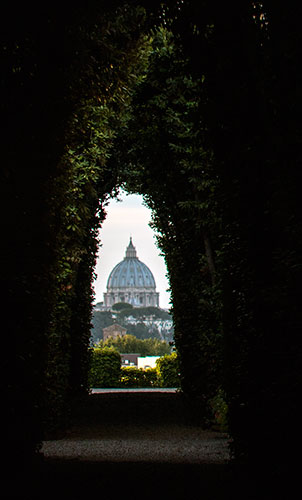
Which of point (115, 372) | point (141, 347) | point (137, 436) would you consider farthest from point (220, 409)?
point (141, 347)

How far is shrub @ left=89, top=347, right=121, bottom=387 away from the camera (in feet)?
119

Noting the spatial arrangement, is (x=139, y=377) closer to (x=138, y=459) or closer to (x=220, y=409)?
(x=220, y=409)

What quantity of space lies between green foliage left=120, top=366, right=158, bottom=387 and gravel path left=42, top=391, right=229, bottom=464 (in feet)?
51.1

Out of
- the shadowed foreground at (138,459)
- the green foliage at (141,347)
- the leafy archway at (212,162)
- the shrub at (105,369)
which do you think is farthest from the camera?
the green foliage at (141,347)

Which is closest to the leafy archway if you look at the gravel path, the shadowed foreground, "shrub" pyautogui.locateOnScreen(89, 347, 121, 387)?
the shadowed foreground

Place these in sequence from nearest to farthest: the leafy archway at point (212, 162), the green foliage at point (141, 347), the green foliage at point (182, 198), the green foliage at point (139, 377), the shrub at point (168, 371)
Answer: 1. the leafy archway at point (212, 162)
2. the green foliage at point (182, 198)
3. the shrub at point (168, 371)
4. the green foliage at point (139, 377)
5. the green foliage at point (141, 347)

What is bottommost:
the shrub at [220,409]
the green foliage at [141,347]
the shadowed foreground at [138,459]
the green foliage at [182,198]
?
the shadowed foreground at [138,459]

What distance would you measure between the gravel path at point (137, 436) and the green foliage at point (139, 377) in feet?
51.1

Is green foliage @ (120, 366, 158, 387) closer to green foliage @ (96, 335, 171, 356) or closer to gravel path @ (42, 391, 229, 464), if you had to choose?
gravel path @ (42, 391, 229, 464)

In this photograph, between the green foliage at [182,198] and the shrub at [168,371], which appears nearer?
the green foliage at [182,198]

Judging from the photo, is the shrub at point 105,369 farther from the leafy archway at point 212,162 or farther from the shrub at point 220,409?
the leafy archway at point 212,162

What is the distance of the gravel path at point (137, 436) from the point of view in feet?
36.3

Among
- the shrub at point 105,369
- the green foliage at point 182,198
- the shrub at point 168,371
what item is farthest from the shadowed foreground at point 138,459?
the shrub at point 168,371

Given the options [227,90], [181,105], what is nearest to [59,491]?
[227,90]
